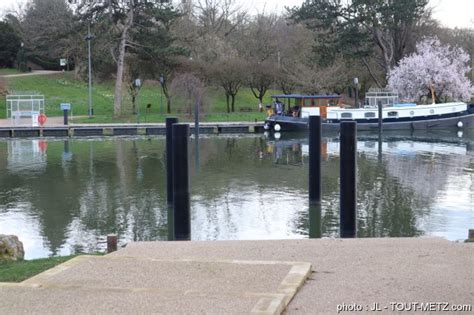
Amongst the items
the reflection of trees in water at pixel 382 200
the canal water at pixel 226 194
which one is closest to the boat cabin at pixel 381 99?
the canal water at pixel 226 194

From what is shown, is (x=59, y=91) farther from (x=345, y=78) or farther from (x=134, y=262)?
(x=134, y=262)

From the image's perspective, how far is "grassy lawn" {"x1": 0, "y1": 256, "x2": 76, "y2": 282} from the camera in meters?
8.09

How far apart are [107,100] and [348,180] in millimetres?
51607

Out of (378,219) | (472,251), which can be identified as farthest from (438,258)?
(378,219)

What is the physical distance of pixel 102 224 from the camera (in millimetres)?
16250

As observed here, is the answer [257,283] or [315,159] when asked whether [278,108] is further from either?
[257,283]

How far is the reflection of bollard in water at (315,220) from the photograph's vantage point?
1501 cm

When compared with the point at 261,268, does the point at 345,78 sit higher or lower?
higher

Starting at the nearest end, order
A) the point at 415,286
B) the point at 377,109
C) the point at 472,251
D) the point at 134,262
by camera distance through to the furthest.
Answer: the point at 415,286 < the point at 134,262 < the point at 472,251 < the point at 377,109

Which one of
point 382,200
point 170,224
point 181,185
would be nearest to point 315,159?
point 382,200

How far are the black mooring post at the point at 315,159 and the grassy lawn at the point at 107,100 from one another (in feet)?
115

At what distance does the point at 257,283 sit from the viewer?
23.5 feet

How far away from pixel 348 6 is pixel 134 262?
52.5 meters

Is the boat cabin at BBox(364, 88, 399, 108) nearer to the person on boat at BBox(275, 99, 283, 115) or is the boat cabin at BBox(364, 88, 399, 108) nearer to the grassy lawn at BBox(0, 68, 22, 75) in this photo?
the person on boat at BBox(275, 99, 283, 115)
